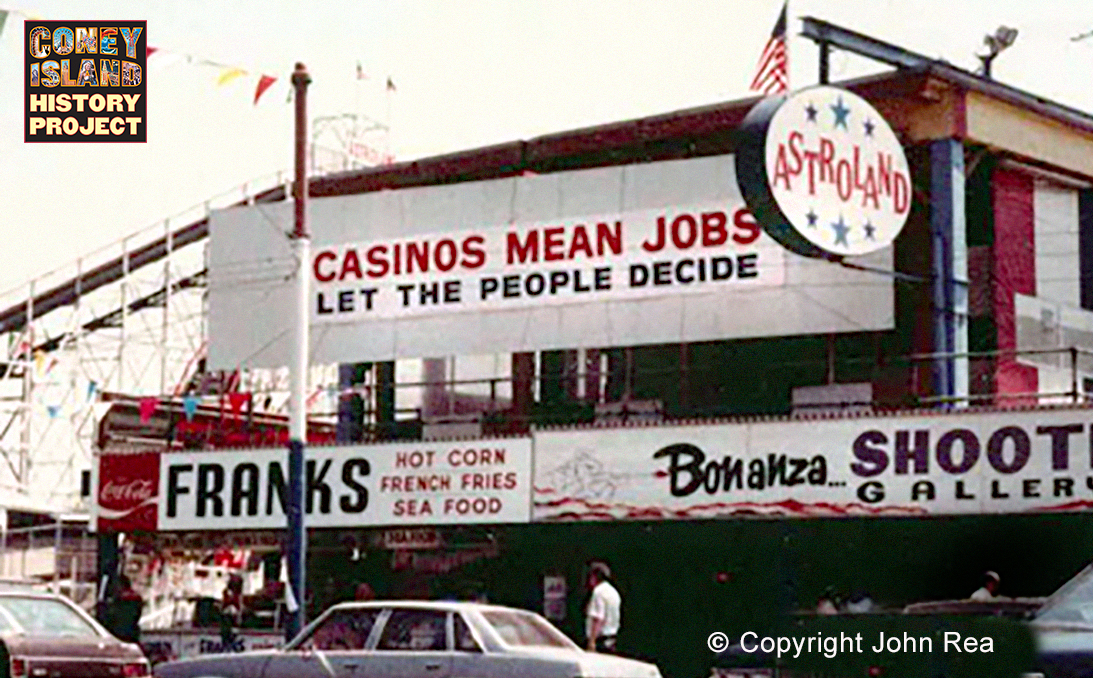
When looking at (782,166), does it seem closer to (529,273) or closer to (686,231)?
(686,231)

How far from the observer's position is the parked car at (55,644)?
1866 centimetres

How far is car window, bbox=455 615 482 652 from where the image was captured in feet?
59.0

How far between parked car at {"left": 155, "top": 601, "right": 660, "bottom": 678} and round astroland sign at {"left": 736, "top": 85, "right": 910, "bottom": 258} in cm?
899

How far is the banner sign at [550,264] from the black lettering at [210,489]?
11.6ft

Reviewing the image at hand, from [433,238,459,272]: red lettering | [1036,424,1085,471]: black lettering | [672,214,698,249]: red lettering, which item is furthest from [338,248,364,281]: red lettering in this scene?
[1036,424,1085,471]: black lettering

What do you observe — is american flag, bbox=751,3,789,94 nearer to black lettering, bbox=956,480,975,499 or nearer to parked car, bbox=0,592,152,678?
black lettering, bbox=956,480,975,499

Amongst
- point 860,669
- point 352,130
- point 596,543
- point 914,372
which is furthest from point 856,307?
point 352,130

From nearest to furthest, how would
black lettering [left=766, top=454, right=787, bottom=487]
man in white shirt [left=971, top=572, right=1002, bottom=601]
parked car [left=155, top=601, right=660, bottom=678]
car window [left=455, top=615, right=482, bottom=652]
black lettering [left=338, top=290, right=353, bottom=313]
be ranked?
parked car [left=155, top=601, right=660, bottom=678] < car window [left=455, top=615, right=482, bottom=652] < man in white shirt [left=971, top=572, right=1002, bottom=601] < black lettering [left=766, top=454, right=787, bottom=487] < black lettering [left=338, top=290, right=353, bottom=313]

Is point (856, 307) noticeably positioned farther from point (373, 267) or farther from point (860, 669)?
point (860, 669)

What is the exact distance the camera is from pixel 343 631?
1878 centimetres

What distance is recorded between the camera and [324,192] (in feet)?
117

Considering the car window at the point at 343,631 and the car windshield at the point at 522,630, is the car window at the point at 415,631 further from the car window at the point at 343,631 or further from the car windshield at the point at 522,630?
the car windshield at the point at 522,630

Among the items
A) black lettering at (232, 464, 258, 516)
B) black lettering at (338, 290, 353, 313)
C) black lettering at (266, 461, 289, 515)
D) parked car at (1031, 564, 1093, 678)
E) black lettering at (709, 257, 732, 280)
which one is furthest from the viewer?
black lettering at (338, 290, 353, 313)

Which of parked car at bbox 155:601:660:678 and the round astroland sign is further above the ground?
the round astroland sign
